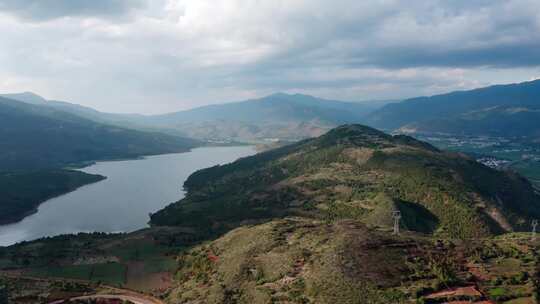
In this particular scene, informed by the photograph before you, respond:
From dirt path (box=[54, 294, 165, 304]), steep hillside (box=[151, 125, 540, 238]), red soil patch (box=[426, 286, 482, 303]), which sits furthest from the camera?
steep hillside (box=[151, 125, 540, 238])

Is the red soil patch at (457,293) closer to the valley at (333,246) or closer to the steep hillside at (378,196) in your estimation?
the valley at (333,246)

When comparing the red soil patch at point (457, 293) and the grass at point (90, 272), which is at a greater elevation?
the red soil patch at point (457, 293)

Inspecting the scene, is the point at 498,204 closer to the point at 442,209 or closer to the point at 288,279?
the point at 442,209

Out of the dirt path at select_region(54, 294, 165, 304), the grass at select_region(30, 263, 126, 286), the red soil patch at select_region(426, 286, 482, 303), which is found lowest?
the grass at select_region(30, 263, 126, 286)

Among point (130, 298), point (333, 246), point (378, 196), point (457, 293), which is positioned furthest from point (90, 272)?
point (378, 196)

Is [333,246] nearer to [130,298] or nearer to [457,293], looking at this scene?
[457,293]

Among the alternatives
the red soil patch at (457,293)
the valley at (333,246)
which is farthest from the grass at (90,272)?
the red soil patch at (457,293)

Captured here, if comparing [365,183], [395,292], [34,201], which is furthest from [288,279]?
[34,201]

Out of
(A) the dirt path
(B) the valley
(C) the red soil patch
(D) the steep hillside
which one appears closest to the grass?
(B) the valley

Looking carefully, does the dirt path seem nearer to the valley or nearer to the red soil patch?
the valley
